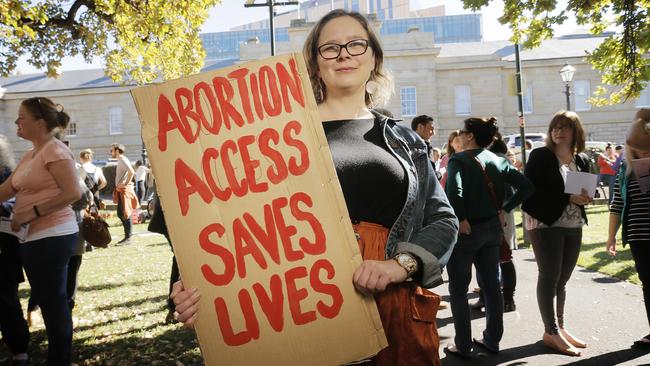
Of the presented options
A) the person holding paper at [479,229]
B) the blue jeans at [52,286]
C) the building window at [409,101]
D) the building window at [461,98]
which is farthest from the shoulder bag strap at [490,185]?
the building window at [461,98]

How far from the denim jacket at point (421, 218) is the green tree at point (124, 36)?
868 centimetres

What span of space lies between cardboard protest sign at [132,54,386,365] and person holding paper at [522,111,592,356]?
11.3 feet

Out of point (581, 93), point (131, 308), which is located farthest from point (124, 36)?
point (581, 93)

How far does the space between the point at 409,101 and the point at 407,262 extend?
132 ft

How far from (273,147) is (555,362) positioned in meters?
3.71

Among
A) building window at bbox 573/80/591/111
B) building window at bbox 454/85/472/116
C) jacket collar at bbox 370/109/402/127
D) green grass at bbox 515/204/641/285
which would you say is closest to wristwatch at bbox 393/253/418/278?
jacket collar at bbox 370/109/402/127

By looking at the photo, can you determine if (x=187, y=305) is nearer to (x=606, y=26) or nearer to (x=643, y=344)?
(x=643, y=344)

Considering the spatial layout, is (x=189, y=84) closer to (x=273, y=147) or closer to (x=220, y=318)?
(x=273, y=147)

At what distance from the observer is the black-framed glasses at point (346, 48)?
Answer: 180 centimetres

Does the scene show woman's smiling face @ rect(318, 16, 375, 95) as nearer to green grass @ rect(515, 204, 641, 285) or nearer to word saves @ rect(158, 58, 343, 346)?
word saves @ rect(158, 58, 343, 346)

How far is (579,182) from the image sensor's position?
14.6 feet

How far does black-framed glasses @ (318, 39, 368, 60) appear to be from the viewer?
5.90 feet

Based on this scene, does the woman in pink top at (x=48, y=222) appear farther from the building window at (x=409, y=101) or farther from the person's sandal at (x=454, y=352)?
the building window at (x=409, y=101)

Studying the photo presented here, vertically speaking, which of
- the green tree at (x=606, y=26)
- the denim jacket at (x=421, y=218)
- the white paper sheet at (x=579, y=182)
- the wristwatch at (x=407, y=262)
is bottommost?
the white paper sheet at (x=579, y=182)
